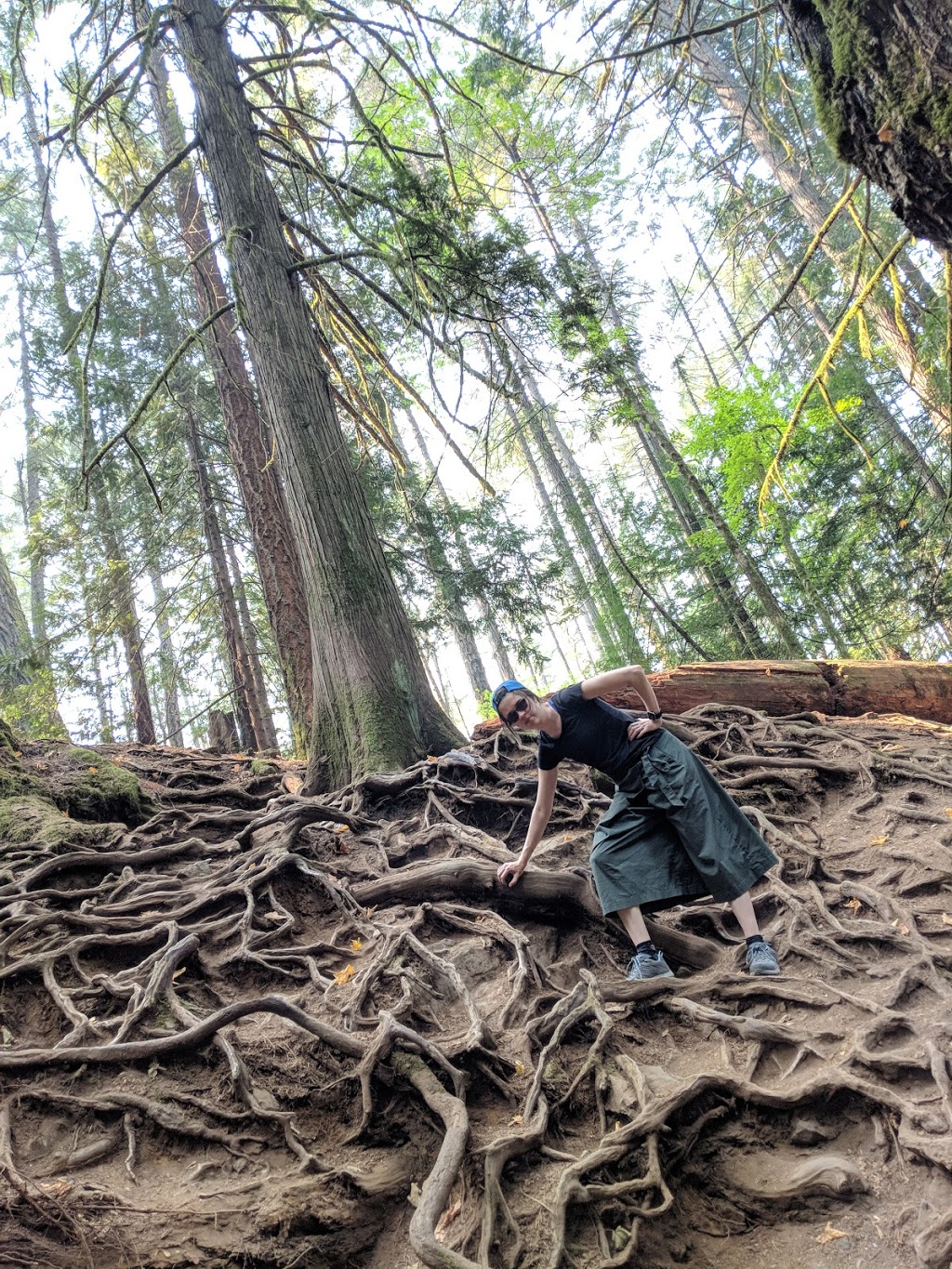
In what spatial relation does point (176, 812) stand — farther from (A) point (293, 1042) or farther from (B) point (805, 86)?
(B) point (805, 86)

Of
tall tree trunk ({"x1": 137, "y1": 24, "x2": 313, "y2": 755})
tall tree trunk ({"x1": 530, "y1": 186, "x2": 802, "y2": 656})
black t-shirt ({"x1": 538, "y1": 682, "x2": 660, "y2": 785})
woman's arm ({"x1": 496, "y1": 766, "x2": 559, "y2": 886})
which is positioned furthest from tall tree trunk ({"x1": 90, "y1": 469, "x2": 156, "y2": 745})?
black t-shirt ({"x1": 538, "y1": 682, "x2": 660, "y2": 785})

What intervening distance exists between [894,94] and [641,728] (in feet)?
8.34

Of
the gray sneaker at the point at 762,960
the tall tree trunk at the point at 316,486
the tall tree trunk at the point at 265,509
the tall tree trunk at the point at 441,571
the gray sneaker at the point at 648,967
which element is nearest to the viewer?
the gray sneaker at the point at 762,960

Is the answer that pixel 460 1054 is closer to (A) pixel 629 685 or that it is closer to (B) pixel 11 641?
Answer: (A) pixel 629 685

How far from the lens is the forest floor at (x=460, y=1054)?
2.03 meters

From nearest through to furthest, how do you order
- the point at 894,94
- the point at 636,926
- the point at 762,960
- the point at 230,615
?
1. the point at 894,94
2. the point at 762,960
3. the point at 636,926
4. the point at 230,615

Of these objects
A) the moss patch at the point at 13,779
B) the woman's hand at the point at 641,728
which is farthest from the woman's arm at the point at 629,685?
the moss patch at the point at 13,779

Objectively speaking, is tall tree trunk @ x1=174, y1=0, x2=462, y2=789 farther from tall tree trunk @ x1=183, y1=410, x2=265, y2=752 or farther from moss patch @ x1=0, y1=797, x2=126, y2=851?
tall tree trunk @ x1=183, y1=410, x2=265, y2=752

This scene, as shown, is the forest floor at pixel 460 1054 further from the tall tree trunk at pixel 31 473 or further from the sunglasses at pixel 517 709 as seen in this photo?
the tall tree trunk at pixel 31 473

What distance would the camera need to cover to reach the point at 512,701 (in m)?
3.32

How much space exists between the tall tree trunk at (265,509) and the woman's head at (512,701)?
4503 millimetres

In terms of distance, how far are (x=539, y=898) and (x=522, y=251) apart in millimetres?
5381

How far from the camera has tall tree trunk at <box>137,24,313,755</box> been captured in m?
7.89

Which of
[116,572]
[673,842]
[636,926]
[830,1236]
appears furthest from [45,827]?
[116,572]
